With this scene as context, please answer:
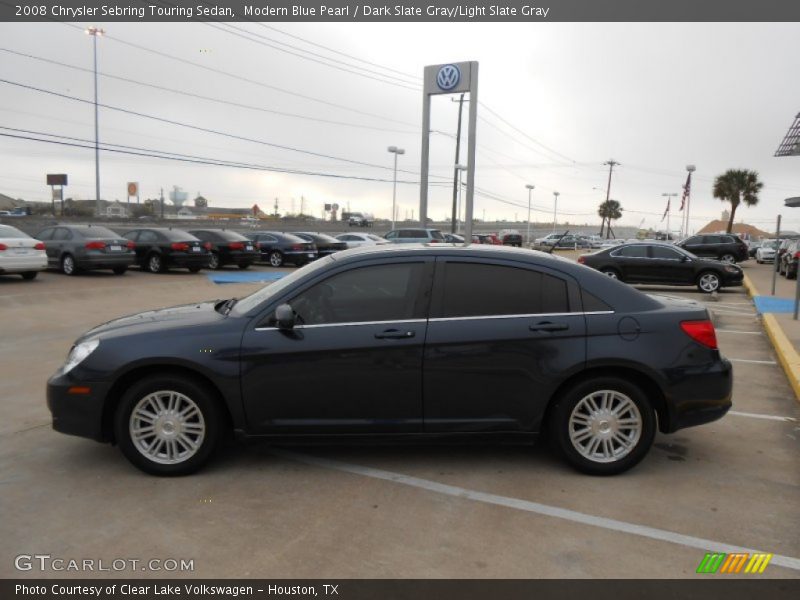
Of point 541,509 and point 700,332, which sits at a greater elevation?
point 700,332

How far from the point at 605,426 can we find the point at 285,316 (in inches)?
91.3

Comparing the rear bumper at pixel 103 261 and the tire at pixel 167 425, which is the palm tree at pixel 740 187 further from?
the tire at pixel 167 425

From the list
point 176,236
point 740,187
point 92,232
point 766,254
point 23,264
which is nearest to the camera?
point 23,264

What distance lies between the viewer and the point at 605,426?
4359 mm

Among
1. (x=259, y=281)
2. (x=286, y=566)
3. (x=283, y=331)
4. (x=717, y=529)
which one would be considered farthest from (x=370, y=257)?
(x=259, y=281)

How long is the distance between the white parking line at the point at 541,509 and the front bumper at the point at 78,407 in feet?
4.19

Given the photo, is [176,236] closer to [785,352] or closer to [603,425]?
[785,352]

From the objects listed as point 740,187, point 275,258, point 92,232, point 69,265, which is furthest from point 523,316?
point 740,187

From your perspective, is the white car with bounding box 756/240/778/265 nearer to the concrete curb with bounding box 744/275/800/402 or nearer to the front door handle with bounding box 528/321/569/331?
the concrete curb with bounding box 744/275/800/402

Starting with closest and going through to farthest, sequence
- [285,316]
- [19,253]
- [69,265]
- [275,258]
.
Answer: [285,316]
[19,253]
[69,265]
[275,258]

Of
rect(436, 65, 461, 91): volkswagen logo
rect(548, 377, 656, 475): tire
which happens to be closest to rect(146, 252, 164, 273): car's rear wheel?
rect(548, 377, 656, 475): tire

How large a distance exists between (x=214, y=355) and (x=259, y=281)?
15.1 m

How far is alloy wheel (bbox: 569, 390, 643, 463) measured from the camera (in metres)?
4.35

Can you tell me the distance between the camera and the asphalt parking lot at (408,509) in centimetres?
330
